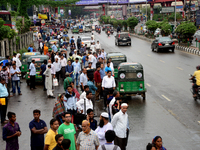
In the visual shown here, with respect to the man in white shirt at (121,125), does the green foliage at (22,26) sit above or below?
above

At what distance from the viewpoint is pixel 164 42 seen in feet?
121

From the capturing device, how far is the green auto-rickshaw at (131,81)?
52.4 ft

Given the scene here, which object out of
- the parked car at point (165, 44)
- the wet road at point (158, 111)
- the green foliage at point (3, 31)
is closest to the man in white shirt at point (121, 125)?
the wet road at point (158, 111)

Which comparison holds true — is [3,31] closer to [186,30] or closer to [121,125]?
[186,30]

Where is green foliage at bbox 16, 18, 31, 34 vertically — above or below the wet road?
above

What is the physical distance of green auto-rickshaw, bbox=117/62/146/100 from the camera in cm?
1598

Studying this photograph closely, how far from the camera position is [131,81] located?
16062 millimetres

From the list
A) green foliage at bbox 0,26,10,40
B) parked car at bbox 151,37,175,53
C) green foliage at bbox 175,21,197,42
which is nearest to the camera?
green foliage at bbox 0,26,10,40

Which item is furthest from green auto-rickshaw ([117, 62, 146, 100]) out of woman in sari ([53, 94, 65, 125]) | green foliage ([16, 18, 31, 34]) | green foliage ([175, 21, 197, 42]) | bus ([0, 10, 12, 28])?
bus ([0, 10, 12, 28])

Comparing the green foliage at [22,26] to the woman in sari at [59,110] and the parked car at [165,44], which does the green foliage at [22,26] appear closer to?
the parked car at [165,44]

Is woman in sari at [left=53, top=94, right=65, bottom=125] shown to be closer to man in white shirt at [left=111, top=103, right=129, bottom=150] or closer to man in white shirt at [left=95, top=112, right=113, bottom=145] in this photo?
man in white shirt at [left=111, top=103, right=129, bottom=150]

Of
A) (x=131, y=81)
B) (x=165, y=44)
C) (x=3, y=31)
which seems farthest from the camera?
(x=165, y=44)

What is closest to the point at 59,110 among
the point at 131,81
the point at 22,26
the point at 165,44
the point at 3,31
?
the point at 131,81

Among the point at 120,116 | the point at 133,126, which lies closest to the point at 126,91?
the point at 133,126
